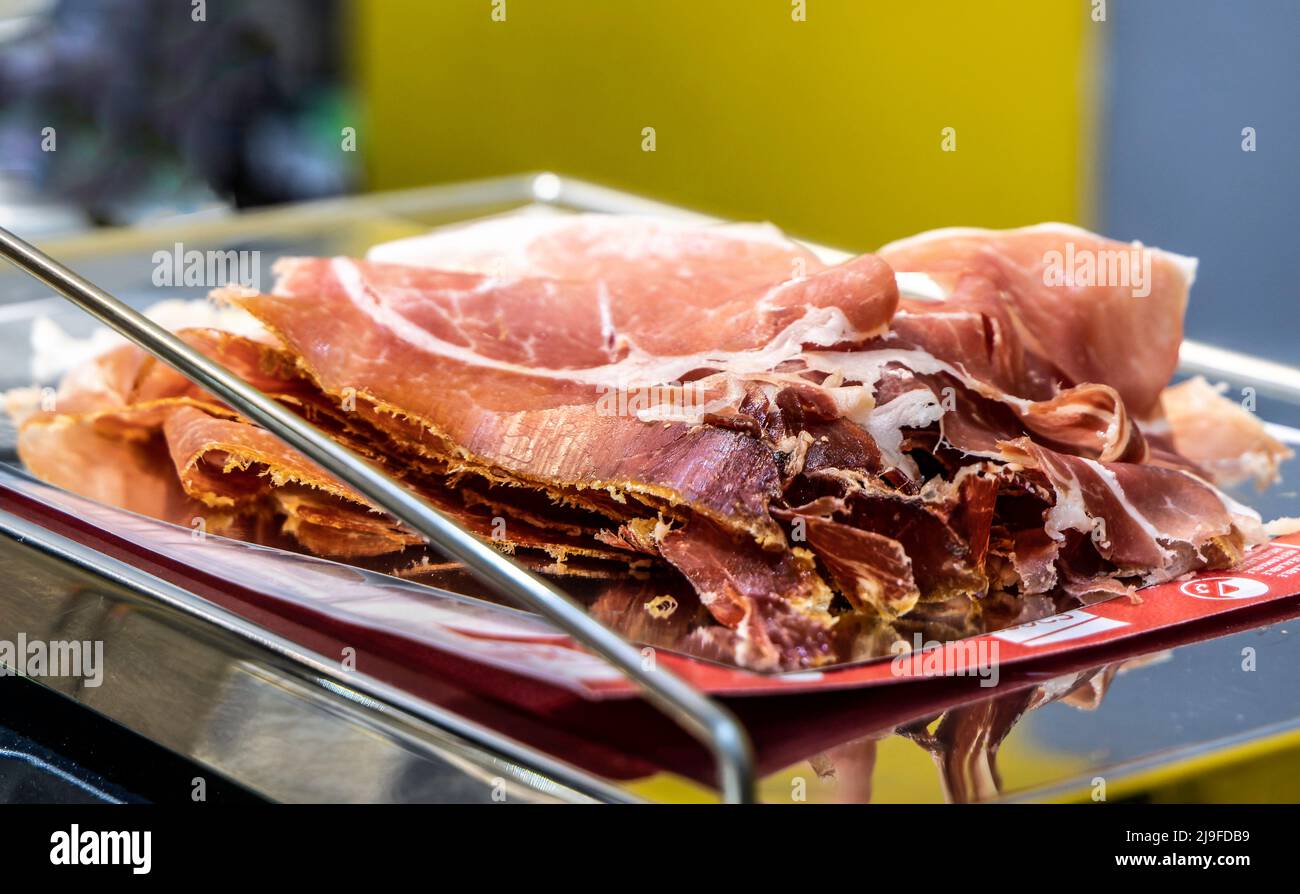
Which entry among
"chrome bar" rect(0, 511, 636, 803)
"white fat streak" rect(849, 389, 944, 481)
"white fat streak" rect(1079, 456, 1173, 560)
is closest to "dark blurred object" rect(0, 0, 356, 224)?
"chrome bar" rect(0, 511, 636, 803)

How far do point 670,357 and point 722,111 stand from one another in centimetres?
258

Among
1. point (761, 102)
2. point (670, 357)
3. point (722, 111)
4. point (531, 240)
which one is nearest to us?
point (670, 357)

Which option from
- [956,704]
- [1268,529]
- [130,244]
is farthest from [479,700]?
[130,244]

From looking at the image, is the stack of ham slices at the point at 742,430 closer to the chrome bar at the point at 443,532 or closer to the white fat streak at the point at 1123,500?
the white fat streak at the point at 1123,500

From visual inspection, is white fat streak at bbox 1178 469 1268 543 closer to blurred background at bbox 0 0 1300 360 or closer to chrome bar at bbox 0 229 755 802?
chrome bar at bbox 0 229 755 802

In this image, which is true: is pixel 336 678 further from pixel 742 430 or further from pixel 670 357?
pixel 670 357

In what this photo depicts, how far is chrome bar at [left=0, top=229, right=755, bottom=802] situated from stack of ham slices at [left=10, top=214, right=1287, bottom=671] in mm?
182

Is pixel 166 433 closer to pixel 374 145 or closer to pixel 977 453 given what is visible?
pixel 977 453

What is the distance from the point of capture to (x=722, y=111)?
12.4ft

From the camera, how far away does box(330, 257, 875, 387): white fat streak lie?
1.24 meters

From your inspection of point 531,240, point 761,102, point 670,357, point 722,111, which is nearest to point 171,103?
point 722,111

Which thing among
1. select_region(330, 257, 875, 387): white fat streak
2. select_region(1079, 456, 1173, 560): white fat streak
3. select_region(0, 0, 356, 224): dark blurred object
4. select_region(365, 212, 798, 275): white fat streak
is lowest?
select_region(1079, 456, 1173, 560): white fat streak

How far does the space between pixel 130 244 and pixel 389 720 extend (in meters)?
1.47
